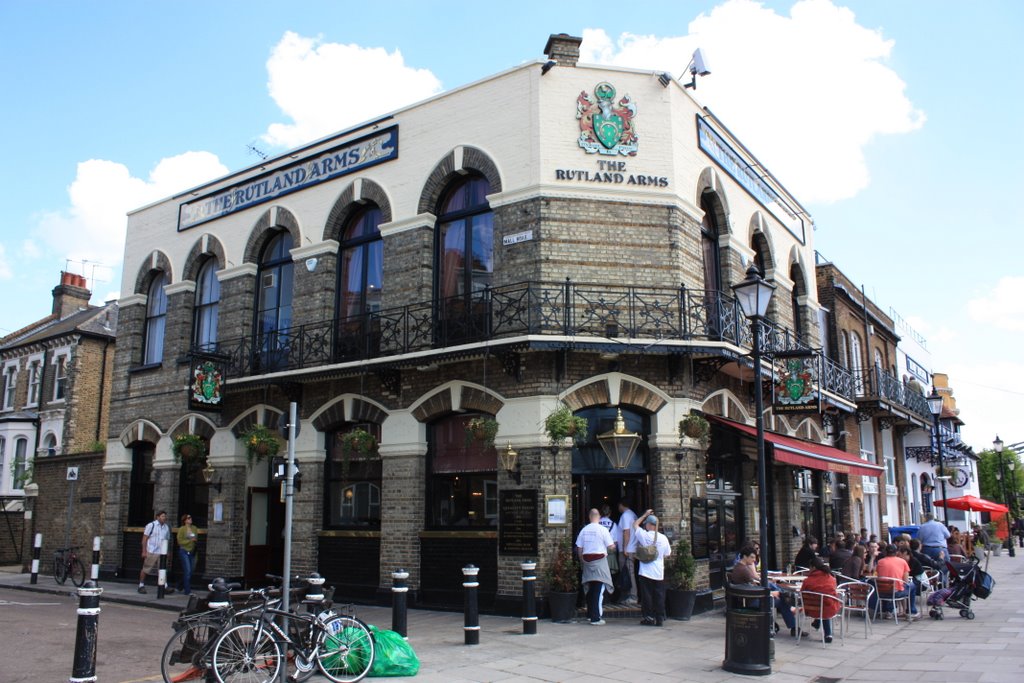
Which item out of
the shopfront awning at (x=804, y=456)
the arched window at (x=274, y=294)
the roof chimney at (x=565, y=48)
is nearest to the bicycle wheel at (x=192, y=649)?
the shopfront awning at (x=804, y=456)

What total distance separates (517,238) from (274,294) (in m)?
6.85

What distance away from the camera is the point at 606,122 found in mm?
14609

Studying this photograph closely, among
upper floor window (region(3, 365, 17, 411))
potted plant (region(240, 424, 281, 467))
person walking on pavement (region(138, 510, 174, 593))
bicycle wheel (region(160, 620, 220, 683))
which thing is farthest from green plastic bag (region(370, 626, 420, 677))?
upper floor window (region(3, 365, 17, 411))

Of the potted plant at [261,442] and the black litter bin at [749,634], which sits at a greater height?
the potted plant at [261,442]

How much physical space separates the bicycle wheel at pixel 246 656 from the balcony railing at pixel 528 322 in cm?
660

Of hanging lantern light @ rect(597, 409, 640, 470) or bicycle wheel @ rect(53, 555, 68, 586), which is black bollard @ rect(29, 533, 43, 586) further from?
hanging lantern light @ rect(597, 409, 640, 470)

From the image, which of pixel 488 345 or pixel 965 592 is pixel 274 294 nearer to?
pixel 488 345

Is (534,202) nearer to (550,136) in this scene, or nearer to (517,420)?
(550,136)

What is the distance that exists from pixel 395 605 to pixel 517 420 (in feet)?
13.6

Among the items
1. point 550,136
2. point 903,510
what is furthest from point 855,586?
point 903,510

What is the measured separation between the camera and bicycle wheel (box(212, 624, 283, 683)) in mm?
7641

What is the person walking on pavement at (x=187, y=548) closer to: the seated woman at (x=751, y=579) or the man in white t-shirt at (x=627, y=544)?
the man in white t-shirt at (x=627, y=544)

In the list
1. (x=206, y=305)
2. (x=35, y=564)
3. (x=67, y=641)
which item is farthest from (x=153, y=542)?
(x=67, y=641)

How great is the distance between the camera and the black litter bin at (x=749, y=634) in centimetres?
895
